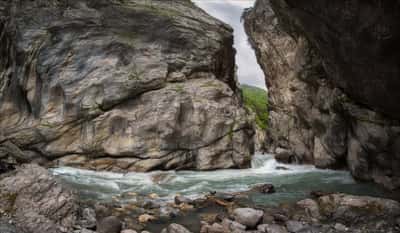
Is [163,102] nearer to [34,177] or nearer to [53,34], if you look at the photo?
[53,34]

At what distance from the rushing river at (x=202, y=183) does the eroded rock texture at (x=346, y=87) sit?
1.99 m

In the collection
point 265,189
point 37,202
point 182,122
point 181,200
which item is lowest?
point 181,200

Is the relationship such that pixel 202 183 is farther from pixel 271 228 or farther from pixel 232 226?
pixel 271 228

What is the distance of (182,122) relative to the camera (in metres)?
27.9

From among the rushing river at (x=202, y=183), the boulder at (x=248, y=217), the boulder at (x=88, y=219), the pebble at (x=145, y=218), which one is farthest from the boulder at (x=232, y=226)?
the boulder at (x=88, y=219)

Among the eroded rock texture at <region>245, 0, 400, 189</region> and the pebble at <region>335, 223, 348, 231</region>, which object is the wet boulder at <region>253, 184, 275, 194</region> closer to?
the pebble at <region>335, 223, 348, 231</region>

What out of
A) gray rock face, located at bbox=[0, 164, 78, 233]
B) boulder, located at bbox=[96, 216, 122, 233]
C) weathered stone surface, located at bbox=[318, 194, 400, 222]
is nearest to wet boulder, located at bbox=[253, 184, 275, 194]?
weathered stone surface, located at bbox=[318, 194, 400, 222]

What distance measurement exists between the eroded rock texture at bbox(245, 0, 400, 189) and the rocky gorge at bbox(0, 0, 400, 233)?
0.27 feet

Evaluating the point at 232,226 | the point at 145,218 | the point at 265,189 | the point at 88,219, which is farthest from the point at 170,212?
the point at 265,189

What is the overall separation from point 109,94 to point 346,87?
16.7 meters

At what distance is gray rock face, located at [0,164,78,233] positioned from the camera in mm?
10406

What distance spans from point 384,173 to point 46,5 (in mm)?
27184

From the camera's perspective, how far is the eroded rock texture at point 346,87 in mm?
14445

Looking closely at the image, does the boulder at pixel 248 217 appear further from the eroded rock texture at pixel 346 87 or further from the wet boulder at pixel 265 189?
the eroded rock texture at pixel 346 87
